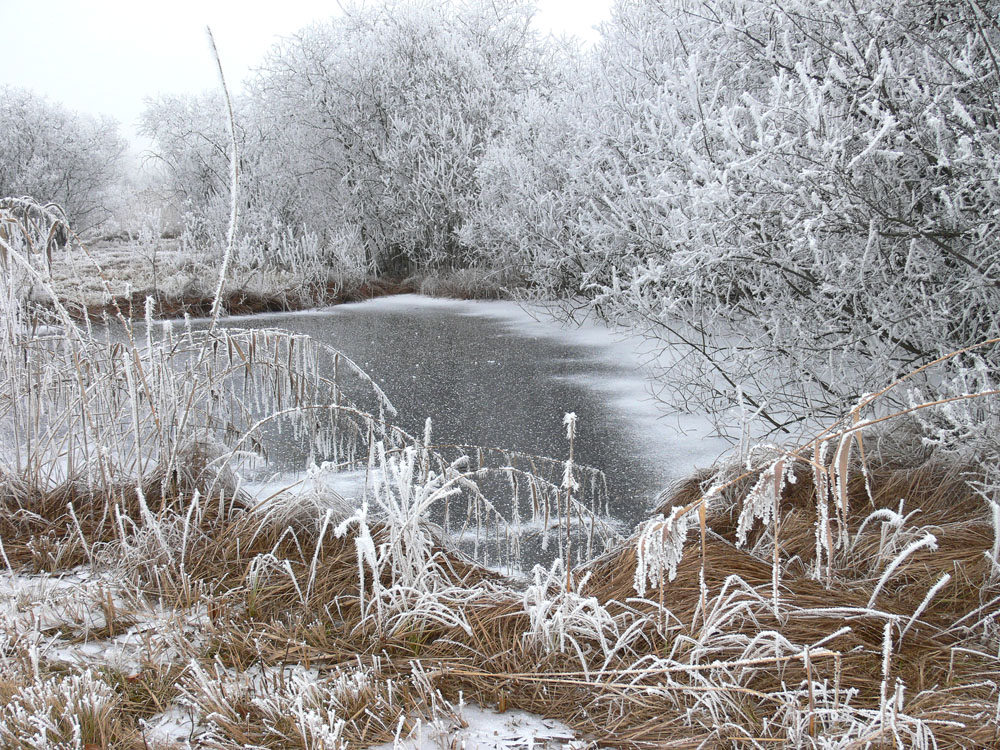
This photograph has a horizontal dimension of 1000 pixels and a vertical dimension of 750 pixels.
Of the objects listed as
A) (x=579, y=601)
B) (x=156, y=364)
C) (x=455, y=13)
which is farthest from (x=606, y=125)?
(x=455, y=13)

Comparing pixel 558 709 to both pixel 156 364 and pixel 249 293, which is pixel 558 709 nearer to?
pixel 156 364

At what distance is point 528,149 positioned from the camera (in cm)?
1084

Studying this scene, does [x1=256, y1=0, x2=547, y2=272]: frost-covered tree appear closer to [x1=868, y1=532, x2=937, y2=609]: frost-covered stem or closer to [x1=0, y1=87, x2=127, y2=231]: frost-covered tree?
[x1=0, y1=87, x2=127, y2=231]: frost-covered tree

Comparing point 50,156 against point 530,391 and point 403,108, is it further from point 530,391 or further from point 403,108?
point 530,391

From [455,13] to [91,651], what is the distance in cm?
1753

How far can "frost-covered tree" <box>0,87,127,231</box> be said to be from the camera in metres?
22.5

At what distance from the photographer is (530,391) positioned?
6.30 metres

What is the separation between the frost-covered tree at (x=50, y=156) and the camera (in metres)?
22.5

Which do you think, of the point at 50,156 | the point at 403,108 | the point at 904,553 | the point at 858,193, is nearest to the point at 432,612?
the point at 904,553

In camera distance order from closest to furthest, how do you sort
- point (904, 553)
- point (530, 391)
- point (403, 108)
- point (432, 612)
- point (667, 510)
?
1. point (904, 553)
2. point (432, 612)
3. point (667, 510)
4. point (530, 391)
5. point (403, 108)

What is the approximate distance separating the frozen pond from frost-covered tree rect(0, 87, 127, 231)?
1654cm

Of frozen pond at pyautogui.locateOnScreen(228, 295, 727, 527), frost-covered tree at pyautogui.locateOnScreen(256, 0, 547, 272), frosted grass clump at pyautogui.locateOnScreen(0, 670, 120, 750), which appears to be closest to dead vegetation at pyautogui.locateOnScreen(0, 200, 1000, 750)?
frosted grass clump at pyautogui.locateOnScreen(0, 670, 120, 750)

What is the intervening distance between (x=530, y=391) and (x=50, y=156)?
24153 millimetres

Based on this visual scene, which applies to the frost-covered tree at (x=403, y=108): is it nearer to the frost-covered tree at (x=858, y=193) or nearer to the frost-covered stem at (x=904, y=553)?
the frost-covered tree at (x=858, y=193)
